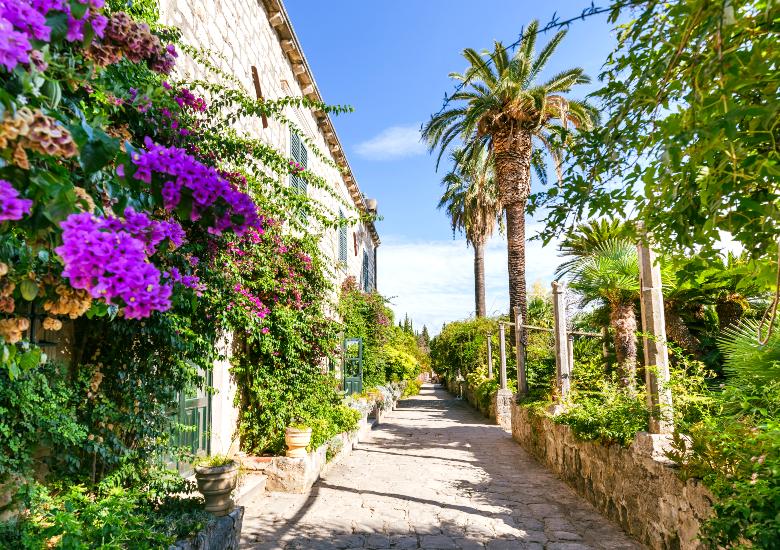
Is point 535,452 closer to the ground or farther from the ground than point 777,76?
closer to the ground

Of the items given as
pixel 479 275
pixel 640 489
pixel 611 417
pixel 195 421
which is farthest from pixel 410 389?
pixel 640 489

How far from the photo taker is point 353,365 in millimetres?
14281

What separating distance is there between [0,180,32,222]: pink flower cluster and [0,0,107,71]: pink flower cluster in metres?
0.23

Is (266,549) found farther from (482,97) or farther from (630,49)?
(482,97)

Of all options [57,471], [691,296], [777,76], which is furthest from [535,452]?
[777,76]

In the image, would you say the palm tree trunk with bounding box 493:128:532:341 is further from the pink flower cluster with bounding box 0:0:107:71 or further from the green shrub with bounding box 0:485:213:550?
the pink flower cluster with bounding box 0:0:107:71

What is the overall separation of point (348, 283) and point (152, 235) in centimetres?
1246

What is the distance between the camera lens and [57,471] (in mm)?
3133

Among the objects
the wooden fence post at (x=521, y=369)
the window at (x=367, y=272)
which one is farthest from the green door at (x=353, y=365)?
the wooden fence post at (x=521, y=369)

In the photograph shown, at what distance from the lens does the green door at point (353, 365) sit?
1313 cm

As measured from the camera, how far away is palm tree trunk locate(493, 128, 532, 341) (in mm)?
11773

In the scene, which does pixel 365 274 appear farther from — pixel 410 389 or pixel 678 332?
pixel 678 332

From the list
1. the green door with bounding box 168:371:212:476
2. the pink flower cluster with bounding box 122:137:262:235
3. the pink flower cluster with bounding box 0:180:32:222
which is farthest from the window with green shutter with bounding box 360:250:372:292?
the pink flower cluster with bounding box 0:180:32:222

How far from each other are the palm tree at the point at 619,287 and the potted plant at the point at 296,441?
180 inches
